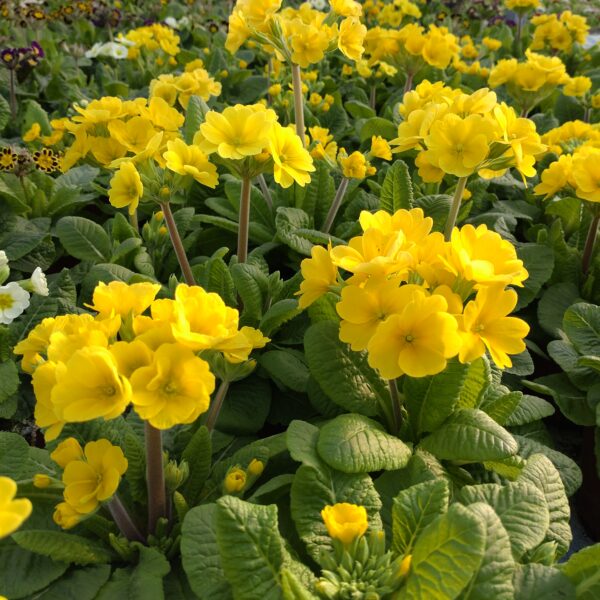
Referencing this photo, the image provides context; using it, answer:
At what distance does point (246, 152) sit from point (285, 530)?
87 centimetres

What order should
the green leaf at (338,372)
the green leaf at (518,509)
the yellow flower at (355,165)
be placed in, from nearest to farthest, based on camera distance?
the green leaf at (518,509), the green leaf at (338,372), the yellow flower at (355,165)

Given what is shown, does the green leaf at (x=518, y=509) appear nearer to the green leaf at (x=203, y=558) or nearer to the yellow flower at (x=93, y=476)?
the green leaf at (x=203, y=558)

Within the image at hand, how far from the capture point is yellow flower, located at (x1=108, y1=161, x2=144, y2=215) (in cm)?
172

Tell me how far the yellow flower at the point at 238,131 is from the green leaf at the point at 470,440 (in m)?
0.78

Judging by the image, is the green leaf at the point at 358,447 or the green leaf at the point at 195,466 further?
the green leaf at the point at 195,466

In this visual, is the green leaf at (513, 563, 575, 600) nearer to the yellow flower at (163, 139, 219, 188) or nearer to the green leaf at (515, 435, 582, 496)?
the green leaf at (515, 435, 582, 496)

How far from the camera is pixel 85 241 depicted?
227cm

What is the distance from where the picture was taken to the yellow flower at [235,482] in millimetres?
1362

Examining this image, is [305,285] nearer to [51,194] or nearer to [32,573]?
[32,573]

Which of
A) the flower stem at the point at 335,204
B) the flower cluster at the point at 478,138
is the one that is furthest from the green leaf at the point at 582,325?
the flower stem at the point at 335,204

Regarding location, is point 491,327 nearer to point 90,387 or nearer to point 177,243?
point 90,387

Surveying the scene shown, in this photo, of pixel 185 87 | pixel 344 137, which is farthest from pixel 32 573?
pixel 344 137

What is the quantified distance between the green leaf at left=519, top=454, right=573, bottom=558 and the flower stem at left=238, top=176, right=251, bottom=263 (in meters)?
1.00

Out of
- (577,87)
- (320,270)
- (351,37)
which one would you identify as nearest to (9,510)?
(320,270)
